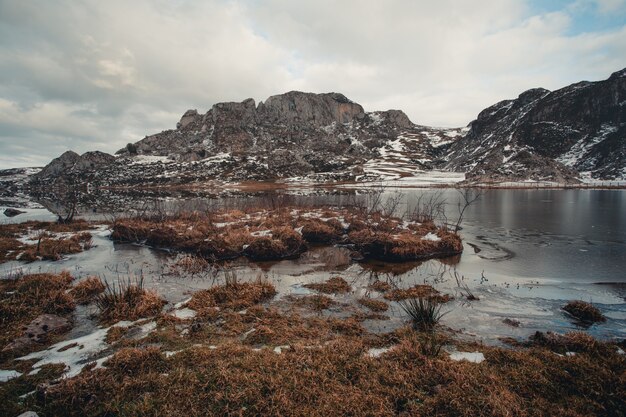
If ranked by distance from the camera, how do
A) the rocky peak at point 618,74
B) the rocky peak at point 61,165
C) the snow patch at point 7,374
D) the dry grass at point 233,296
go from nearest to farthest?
the snow patch at point 7,374
the dry grass at point 233,296
the rocky peak at point 61,165
the rocky peak at point 618,74

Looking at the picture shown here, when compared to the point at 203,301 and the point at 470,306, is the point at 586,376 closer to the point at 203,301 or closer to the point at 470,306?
the point at 470,306

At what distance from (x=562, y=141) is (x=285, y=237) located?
647 feet

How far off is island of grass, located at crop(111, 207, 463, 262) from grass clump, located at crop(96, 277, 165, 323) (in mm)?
7402

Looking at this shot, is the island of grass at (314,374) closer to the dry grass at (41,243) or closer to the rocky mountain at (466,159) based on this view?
the dry grass at (41,243)

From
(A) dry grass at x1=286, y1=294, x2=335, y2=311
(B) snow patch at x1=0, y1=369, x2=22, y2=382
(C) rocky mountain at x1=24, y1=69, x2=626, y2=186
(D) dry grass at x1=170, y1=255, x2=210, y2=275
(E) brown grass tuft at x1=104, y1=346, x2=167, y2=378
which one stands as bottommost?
(A) dry grass at x1=286, y1=294, x2=335, y2=311

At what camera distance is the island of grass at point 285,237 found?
66.7 feet

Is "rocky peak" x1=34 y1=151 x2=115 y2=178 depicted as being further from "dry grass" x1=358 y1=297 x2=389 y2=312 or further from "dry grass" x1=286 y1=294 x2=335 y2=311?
"dry grass" x1=358 y1=297 x2=389 y2=312

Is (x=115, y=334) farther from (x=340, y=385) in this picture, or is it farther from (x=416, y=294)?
(x=416, y=294)

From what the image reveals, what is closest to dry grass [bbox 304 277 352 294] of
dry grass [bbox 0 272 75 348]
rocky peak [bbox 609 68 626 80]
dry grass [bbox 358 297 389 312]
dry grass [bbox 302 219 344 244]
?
dry grass [bbox 358 297 389 312]

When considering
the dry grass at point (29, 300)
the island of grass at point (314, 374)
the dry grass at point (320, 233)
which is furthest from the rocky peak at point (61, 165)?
the island of grass at point (314, 374)

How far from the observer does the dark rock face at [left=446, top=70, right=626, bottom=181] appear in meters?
129

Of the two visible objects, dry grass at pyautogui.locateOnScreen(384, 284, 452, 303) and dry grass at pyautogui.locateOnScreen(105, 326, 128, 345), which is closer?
dry grass at pyautogui.locateOnScreen(105, 326, 128, 345)

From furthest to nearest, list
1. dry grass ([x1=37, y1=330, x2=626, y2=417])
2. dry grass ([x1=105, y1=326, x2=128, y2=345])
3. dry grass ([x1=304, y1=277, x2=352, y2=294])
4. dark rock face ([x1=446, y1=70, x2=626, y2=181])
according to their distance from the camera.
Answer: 1. dark rock face ([x1=446, y1=70, x2=626, y2=181])
2. dry grass ([x1=304, y1=277, x2=352, y2=294])
3. dry grass ([x1=105, y1=326, x2=128, y2=345])
4. dry grass ([x1=37, y1=330, x2=626, y2=417])

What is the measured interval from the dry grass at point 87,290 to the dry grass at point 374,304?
10.9m
